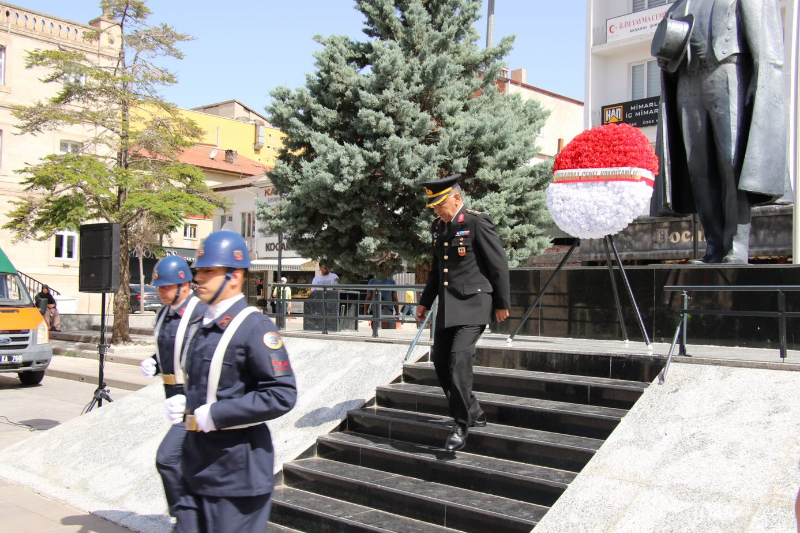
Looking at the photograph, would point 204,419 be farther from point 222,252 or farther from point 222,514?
point 222,252

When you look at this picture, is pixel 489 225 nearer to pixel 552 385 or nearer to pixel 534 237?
pixel 552 385

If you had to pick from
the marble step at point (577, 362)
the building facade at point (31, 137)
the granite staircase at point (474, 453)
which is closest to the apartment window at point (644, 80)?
the building facade at point (31, 137)

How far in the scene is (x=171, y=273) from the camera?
5.67m

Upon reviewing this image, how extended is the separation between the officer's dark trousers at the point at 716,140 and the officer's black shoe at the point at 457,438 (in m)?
3.82

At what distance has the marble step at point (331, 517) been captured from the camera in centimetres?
538

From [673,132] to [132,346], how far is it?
57.0 feet

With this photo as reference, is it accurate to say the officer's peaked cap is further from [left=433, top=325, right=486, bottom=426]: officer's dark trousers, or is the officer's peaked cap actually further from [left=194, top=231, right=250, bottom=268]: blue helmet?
[left=194, top=231, right=250, bottom=268]: blue helmet

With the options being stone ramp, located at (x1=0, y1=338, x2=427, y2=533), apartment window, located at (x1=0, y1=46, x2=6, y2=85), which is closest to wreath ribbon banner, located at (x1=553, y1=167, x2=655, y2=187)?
stone ramp, located at (x1=0, y1=338, x2=427, y2=533)

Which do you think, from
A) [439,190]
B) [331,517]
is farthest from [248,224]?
[331,517]

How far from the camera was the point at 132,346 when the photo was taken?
21547mm

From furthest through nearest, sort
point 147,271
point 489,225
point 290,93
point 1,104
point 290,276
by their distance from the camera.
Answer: point 147,271
point 290,276
point 1,104
point 290,93
point 489,225

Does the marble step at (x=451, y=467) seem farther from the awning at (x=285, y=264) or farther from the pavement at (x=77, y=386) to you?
the awning at (x=285, y=264)

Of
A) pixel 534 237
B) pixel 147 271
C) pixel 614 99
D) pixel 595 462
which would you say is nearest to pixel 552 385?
pixel 595 462

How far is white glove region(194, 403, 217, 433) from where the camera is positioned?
3.33 m
